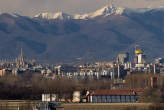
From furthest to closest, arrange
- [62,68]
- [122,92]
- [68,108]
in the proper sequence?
[62,68], [122,92], [68,108]

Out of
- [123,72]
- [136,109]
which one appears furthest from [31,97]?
[123,72]

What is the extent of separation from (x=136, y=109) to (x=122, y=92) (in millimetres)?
19439

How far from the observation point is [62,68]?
16288 cm

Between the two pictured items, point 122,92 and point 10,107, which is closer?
point 10,107

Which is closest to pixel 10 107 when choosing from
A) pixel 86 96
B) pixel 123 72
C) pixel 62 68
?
pixel 86 96

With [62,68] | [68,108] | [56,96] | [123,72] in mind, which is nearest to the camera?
[68,108]

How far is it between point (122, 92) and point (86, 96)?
121 inches

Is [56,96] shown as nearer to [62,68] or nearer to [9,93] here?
[9,93]

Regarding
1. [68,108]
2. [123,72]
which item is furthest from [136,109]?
[123,72]

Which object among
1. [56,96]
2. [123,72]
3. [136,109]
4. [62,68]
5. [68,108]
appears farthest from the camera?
[62,68]

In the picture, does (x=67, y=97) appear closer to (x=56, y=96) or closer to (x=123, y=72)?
(x=56, y=96)

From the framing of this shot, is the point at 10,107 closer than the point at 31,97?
Yes

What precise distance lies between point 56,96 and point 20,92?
4.48m

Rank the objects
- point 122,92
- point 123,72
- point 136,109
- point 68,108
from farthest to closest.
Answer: point 123,72, point 122,92, point 68,108, point 136,109
